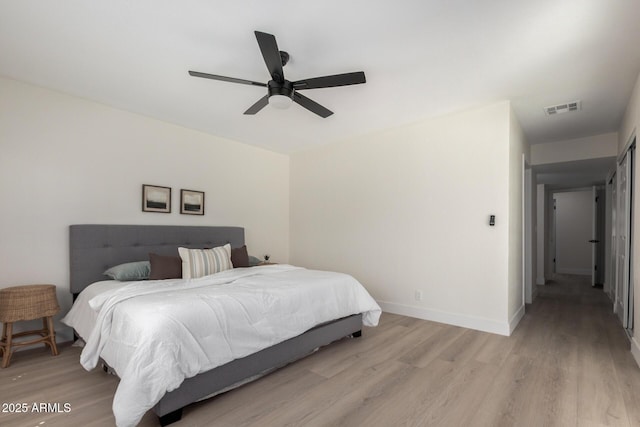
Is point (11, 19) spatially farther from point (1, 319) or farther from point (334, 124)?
point (334, 124)

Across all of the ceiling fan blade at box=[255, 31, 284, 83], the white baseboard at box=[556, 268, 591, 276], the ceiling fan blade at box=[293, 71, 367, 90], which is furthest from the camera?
the white baseboard at box=[556, 268, 591, 276]

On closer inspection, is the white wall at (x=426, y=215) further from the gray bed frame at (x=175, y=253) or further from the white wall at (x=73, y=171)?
the white wall at (x=73, y=171)

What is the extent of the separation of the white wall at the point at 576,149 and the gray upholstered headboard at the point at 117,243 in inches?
202

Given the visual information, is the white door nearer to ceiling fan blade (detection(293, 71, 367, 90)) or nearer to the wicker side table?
ceiling fan blade (detection(293, 71, 367, 90))

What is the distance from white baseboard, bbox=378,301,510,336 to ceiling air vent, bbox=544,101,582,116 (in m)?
2.38

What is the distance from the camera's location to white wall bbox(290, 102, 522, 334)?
3.35 metres

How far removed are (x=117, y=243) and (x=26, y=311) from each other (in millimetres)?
968

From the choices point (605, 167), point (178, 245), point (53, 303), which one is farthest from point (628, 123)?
point (53, 303)

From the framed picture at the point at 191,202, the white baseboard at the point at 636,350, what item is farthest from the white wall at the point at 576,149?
the framed picture at the point at 191,202

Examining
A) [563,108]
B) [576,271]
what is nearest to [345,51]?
[563,108]

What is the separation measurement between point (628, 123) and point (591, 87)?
800 mm

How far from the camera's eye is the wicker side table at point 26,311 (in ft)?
8.19

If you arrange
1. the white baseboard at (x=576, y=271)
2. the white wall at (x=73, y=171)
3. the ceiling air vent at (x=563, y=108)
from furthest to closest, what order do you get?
the white baseboard at (x=576, y=271) < the ceiling air vent at (x=563, y=108) < the white wall at (x=73, y=171)

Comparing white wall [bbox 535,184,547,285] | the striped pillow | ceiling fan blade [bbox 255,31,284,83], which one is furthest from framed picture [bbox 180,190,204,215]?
white wall [bbox 535,184,547,285]
